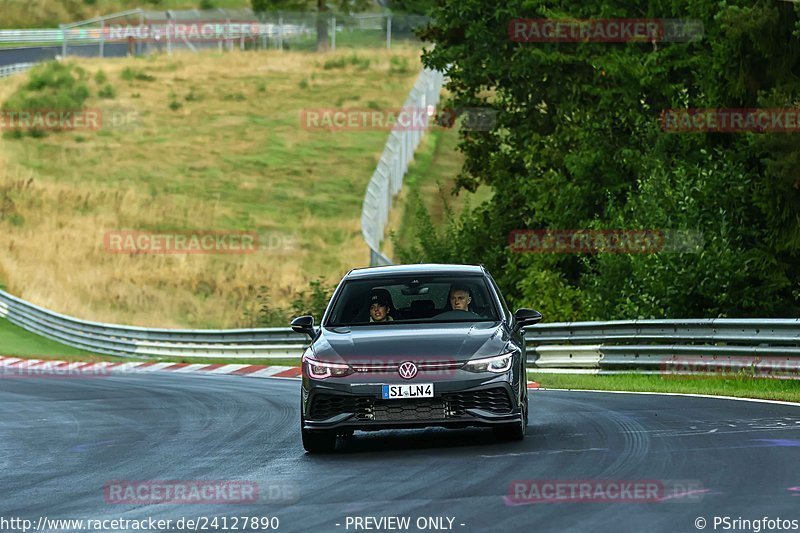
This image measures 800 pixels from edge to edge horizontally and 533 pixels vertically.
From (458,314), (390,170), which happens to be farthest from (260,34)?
(458,314)

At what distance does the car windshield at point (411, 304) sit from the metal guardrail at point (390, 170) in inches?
699

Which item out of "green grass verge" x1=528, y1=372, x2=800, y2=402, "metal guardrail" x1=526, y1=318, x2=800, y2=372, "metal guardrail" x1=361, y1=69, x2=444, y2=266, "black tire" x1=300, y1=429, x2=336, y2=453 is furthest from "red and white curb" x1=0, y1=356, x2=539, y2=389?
"black tire" x1=300, y1=429, x2=336, y2=453

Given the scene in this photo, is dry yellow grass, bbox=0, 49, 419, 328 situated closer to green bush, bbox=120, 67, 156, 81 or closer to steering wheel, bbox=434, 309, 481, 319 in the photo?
green bush, bbox=120, 67, 156, 81

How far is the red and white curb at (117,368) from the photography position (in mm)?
29812

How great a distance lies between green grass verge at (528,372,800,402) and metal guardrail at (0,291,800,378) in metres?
0.17

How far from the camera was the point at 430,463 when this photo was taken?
474 inches

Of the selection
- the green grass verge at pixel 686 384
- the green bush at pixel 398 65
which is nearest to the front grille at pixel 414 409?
the green grass verge at pixel 686 384

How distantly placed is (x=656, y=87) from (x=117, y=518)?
2521 centimetres

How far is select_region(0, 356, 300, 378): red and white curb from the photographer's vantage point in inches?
1176

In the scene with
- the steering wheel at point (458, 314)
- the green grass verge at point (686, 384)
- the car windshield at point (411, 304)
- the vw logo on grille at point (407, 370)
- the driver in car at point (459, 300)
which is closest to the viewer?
the vw logo on grille at point (407, 370)

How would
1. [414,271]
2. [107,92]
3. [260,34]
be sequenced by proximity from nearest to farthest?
1. [414,271]
2. [107,92]
3. [260,34]

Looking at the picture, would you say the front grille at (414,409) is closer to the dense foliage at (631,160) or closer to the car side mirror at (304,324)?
the car side mirror at (304,324)

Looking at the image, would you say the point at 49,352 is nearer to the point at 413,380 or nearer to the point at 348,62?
the point at 413,380

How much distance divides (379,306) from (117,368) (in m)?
20.8
